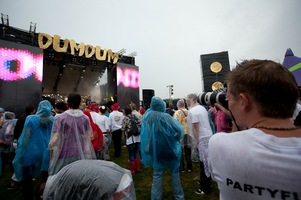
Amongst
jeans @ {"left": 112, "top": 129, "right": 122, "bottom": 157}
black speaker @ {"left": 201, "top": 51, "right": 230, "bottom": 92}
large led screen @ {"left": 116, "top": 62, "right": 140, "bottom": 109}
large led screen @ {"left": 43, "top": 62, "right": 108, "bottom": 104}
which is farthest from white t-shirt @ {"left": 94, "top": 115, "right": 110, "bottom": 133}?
black speaker @ {"left": 201, "top": 51, "right": 230, "bottom": 92}

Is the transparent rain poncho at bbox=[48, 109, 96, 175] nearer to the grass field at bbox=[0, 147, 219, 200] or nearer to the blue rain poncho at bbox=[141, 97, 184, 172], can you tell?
the blue rain poncho at bbox=[141, 97, 184, 172]

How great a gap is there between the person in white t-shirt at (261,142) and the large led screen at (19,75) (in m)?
11.9

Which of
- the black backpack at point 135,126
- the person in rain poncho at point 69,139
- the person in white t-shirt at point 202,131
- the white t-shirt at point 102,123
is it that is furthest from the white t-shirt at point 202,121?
the white t-shirt at point 102,123

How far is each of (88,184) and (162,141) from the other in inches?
77.4

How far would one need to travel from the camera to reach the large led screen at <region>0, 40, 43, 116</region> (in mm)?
Answer: 9469

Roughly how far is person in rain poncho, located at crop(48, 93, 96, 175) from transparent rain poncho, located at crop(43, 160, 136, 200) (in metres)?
1.51

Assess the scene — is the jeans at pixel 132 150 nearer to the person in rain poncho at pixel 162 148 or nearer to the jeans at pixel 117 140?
the person in rain poncho at pixel 162 148

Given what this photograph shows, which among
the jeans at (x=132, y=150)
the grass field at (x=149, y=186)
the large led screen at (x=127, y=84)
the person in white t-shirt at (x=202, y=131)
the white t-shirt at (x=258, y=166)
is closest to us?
the white t-shirt at (x=258, y=166)

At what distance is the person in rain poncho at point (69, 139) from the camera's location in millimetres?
2492

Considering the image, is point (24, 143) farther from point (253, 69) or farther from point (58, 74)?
point (58, 74)

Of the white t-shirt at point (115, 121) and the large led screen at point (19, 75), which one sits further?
the large led screen at point (19, 75)

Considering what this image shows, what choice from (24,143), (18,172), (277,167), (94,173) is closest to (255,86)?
(277,167)

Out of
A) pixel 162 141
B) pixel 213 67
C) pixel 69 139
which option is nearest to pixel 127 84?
pixel 162 141

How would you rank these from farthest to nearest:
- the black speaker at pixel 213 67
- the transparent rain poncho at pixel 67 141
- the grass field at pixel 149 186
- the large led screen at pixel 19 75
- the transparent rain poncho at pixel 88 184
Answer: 1. the black speaker at pixel 213 67
2. the large led screen at pixel 19 75
3. the grass field at pixel 149 186
4. the transparent rain poncho at pixel 67 141
5. the transparent rain poncho at pixel 88 184
